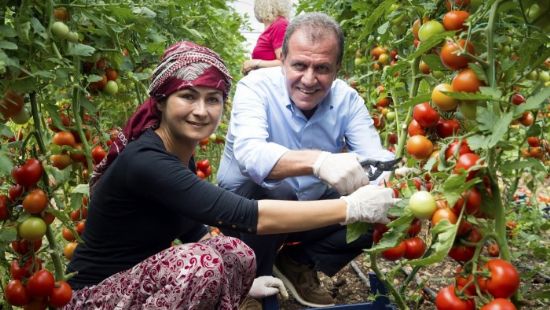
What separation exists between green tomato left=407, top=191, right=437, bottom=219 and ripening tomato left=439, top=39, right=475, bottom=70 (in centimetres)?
27

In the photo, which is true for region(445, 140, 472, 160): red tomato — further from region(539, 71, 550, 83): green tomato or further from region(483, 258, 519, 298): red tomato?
region(539, 71, 550, 83): green tomato

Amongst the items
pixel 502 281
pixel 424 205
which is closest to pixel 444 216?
pixel 424 205

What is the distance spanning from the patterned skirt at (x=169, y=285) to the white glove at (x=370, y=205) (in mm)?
423

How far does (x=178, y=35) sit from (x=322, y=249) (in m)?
1.15

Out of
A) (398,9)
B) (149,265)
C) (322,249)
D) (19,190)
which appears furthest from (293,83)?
(19,190)

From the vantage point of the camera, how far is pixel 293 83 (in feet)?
7.11

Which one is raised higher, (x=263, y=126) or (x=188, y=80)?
(x=188, y=80)

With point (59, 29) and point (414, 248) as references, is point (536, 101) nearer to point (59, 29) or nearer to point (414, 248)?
point (414, 248)

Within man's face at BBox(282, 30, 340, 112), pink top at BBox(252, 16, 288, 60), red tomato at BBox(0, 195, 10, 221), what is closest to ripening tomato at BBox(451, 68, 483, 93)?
man's face at BBox(282, 30, 340, 112)

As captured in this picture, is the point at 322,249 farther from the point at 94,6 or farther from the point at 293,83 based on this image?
the point at 94,6

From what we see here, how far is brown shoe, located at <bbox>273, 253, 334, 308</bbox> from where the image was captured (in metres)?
2.43

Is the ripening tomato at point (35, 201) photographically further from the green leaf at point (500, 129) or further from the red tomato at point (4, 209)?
the green leaf at point (500, 129)

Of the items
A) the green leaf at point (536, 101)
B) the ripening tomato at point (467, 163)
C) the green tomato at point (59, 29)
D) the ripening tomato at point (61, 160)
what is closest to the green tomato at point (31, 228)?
the ripening tomato at point (61, 160)

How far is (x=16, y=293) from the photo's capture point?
5.17 feet
